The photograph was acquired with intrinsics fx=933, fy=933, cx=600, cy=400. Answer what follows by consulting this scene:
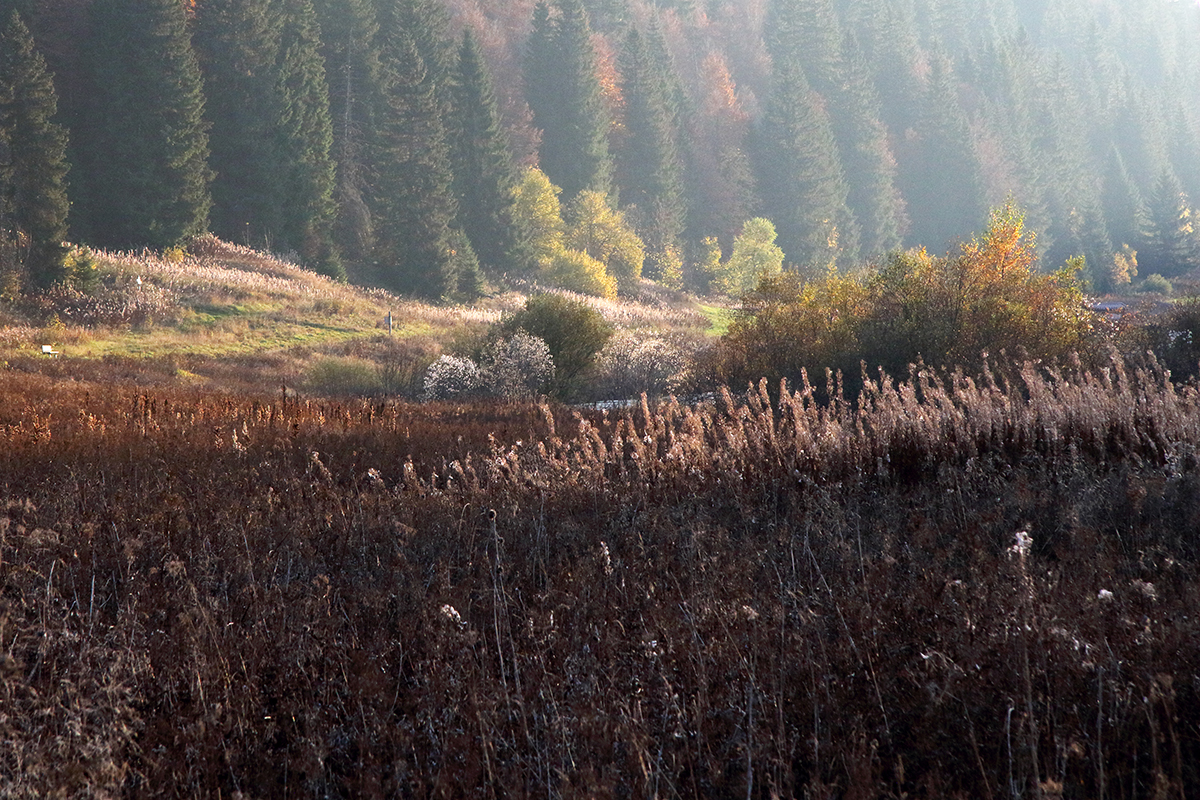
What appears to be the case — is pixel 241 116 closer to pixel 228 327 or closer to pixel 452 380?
pixel 228 327

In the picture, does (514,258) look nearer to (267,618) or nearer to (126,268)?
(126,268)

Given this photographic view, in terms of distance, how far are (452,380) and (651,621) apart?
657 inches

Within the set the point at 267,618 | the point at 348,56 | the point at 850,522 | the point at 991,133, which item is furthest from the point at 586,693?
the point at 991,133

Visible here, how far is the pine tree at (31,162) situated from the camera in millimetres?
28594

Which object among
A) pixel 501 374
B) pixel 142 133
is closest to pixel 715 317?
pixel 142 133

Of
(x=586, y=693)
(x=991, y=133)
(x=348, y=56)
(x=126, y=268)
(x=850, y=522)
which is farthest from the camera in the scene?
(x=991, y=133)

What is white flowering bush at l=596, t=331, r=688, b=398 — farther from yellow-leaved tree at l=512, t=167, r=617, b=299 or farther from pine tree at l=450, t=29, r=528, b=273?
pine tree at l=450, t=29, r=528, b=273

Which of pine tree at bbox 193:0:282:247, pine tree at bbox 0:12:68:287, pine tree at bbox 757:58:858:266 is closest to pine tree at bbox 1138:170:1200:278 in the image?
pine tree at bbox 757:58:858:266

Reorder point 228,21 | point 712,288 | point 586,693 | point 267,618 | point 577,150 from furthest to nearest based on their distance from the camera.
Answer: point 712,288
point 577,150
point 228,21
point 267,618
point 586,693

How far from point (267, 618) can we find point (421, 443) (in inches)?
230

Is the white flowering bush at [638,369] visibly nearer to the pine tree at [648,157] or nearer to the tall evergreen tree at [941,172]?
the pine tree at [648,157]

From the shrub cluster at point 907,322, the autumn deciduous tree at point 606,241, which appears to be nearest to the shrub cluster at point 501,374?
the shrub cluster at point 907,322

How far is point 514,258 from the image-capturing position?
4888cm

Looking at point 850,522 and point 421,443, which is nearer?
point 850,522
